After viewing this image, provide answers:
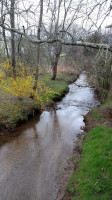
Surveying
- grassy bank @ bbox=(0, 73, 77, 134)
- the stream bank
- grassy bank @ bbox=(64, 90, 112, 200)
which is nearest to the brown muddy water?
the stream bank

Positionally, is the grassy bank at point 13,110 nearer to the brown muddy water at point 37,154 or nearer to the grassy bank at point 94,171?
the brown muddy water at point 37,154

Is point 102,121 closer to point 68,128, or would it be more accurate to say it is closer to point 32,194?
point 68,128

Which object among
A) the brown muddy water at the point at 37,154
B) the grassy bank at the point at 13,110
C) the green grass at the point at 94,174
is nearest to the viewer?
the green grass at the point at 94,174

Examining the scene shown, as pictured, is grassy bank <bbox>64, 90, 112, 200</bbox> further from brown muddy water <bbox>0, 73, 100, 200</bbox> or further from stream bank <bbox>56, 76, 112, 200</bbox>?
brown muddy water <bbox>0, 73, 100, 200</bbox>

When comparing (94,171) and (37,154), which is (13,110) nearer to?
(37,154)

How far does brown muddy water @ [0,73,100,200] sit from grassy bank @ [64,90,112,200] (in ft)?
2.31

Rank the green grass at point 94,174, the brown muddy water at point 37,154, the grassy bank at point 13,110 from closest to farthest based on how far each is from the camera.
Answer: the green grass at point 94,174 → the brown muddy water at point 37,154 → the grassy bank at point 13,110

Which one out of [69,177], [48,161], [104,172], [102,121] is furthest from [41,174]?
[102,121]

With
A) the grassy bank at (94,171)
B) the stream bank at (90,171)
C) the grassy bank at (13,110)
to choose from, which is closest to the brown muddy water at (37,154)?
the stream bank at (90,171)

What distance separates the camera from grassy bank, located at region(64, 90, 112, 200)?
327cm

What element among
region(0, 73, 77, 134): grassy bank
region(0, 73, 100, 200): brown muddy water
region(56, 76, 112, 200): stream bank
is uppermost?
region(0, 73, 77, 134): grassy bank

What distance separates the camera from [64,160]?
507cm

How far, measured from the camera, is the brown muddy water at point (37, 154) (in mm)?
3936

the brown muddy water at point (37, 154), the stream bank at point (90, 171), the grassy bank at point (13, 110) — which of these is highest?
the grassy bank at point (13, 110)
